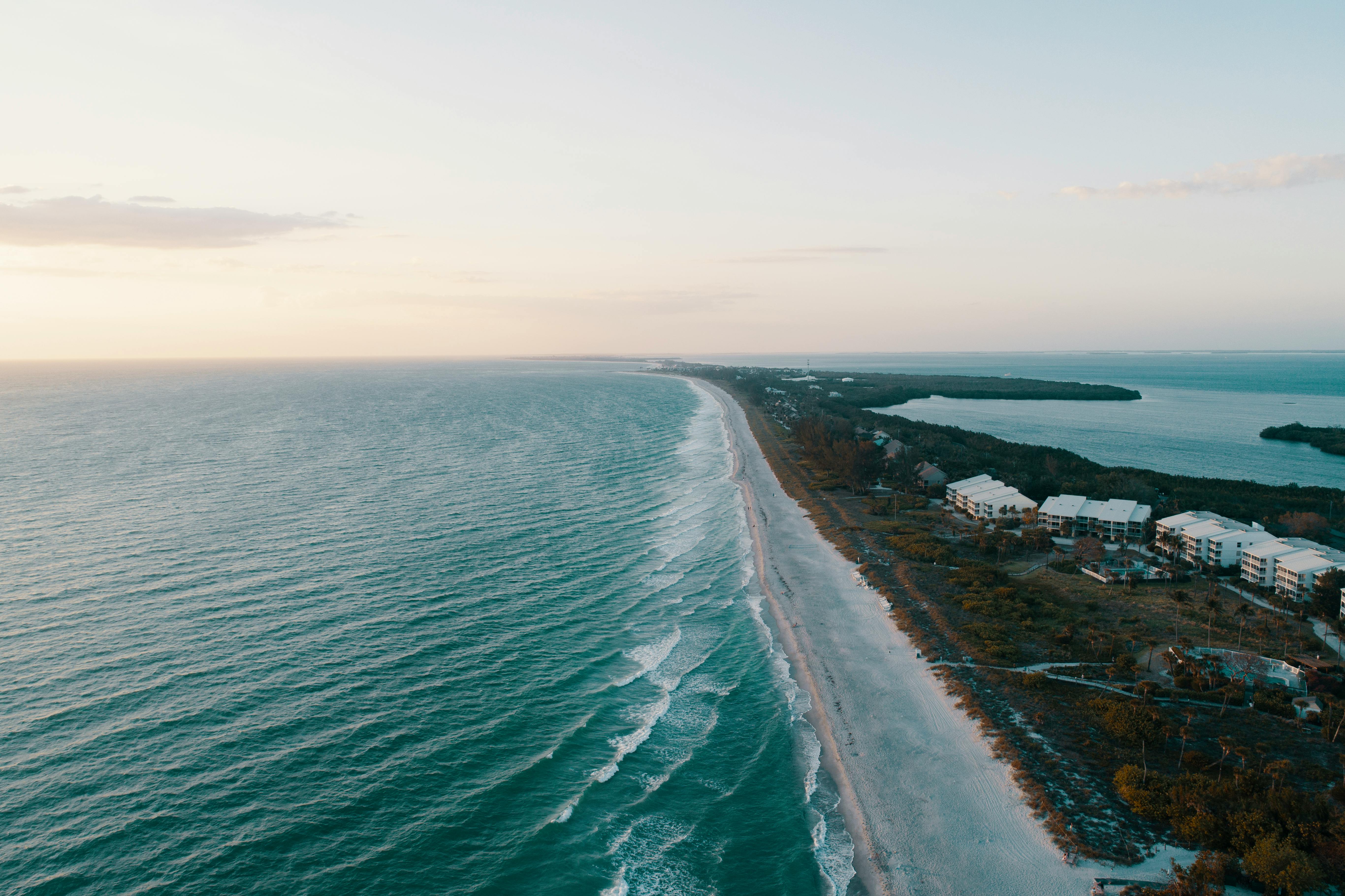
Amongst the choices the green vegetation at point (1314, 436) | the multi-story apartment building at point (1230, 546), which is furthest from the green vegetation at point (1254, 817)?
the green vegetation at point (1314, 436)

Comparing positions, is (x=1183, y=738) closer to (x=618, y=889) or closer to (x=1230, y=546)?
(x=618, y=889)

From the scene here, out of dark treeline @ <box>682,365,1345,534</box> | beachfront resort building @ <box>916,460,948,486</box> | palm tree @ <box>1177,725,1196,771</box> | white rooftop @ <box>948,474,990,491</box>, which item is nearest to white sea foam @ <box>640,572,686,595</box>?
palm tree @ <box>1177,725,1196,771</box>

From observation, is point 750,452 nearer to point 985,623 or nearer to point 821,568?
point 821,568

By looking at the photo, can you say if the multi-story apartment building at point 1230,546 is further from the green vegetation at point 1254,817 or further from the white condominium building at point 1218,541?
the green vegetation at point 1254,817

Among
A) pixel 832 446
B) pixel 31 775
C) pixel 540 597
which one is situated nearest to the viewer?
pixel 31 775

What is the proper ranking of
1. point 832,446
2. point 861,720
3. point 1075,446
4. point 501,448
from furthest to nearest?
point 1075,446 < point 501,448 < point 832,446 < point 861,720

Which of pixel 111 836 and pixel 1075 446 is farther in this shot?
pixel 1075 446

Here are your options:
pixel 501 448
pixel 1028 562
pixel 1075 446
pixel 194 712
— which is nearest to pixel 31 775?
pixel 194 712

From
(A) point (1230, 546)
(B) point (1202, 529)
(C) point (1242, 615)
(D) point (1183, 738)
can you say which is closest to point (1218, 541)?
(A) point (1230, 546)
